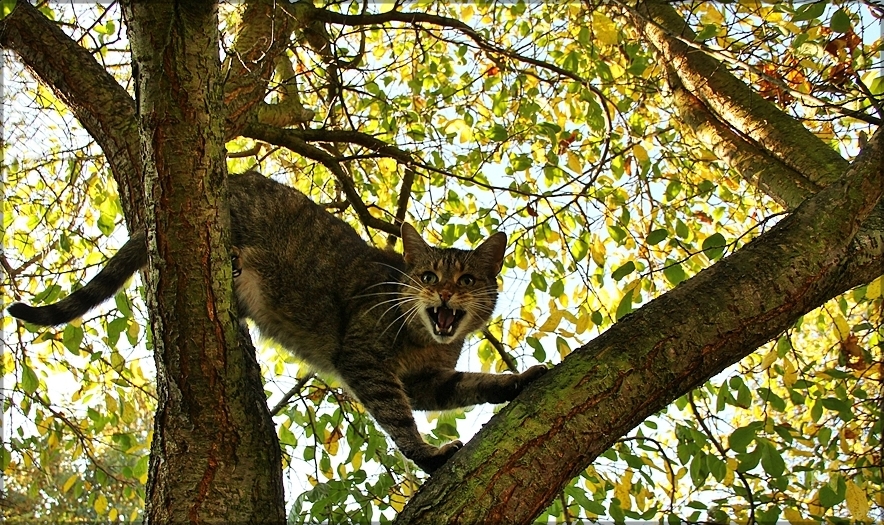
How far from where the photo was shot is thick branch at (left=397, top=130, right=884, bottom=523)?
2.18m

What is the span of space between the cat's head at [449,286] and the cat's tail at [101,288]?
145 centimetres

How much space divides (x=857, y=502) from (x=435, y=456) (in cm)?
184

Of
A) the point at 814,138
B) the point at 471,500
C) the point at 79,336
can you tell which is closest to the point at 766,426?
the point at 814,138

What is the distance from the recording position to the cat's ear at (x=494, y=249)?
14.5 ft

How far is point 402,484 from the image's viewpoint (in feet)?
12.0

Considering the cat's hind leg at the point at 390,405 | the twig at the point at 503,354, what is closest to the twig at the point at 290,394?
the cat's hind leg at the point at 390,405

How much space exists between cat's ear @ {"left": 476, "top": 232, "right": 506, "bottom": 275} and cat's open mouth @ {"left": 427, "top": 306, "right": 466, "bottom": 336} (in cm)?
43

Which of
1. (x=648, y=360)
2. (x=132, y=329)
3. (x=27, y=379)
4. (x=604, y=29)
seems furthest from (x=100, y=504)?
(x=604, y=29)

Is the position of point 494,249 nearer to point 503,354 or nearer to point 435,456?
point 503,354

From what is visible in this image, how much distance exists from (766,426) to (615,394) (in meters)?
1.67

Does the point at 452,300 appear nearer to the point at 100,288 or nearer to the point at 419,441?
the point at 419,441

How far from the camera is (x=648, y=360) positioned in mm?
2311

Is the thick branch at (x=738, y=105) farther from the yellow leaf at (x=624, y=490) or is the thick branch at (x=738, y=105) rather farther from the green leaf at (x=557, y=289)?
the yellow leaf at (x=624, y=490)

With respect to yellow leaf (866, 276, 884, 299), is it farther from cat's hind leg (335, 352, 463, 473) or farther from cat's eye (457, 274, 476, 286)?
cat's hind leg (335, 352, 463, 473)
